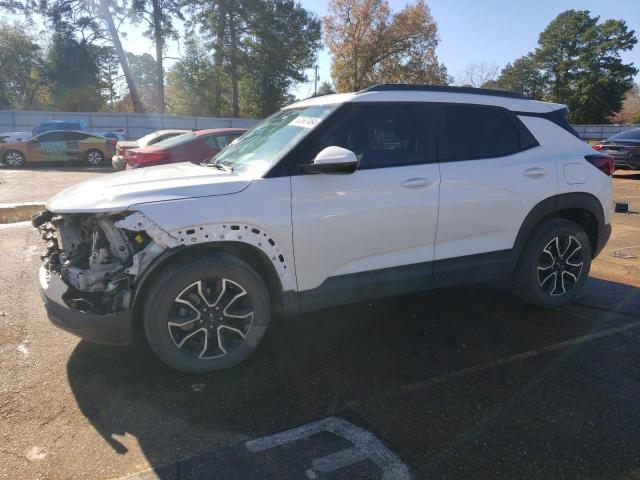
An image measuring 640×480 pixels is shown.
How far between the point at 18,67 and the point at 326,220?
53.0m

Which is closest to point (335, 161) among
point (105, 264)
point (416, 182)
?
point (416, 182)

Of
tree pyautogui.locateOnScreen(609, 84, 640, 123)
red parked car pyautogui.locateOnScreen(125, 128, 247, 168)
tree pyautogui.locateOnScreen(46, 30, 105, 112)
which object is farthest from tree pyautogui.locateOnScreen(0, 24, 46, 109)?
tree pyautogui.locateOnScreen(609, 84, 640, 123)

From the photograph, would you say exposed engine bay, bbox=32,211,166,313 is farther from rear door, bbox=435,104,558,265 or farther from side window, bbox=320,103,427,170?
rear door, bbox=435,104,558,265

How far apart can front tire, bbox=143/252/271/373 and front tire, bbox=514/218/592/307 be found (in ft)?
7.96

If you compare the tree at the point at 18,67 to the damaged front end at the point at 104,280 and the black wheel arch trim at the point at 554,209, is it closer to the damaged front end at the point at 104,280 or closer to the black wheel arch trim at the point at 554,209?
the damaged front end at the point at 104,280

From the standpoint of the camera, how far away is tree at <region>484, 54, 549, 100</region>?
56.8 meters

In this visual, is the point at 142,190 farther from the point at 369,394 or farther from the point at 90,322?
the point at 369,394

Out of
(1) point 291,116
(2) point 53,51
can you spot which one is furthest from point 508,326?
(2) point 53,51

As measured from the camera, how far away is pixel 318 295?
11.6 ft

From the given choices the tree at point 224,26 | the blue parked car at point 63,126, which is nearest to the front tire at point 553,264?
the blue parked car at point 63,126

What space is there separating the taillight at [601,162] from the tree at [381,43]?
41801 mm

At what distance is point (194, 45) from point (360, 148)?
4240 cm

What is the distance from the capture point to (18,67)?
45.6m

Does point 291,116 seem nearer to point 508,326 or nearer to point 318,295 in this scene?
point 318,295
